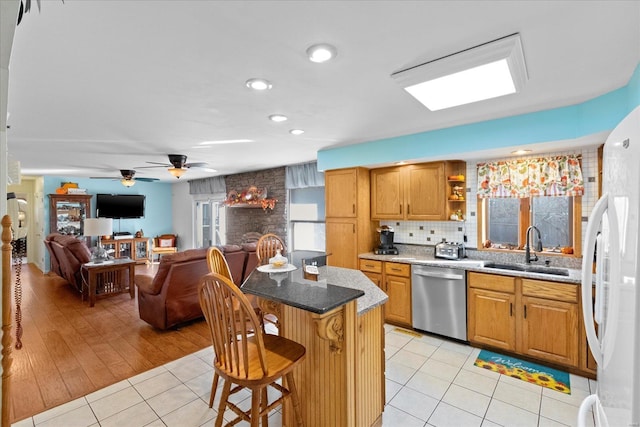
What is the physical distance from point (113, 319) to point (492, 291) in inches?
184

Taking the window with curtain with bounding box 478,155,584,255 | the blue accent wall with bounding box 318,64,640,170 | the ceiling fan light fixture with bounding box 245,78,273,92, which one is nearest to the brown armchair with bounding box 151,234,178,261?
the blue accent wall with bounding box 318,64,640,170

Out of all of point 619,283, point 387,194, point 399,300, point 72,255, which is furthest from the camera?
point 72,255

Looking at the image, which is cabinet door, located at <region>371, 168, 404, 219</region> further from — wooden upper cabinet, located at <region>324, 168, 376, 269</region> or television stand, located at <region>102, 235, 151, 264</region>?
television stand, located at <region>102, 235, 151, 264</region>

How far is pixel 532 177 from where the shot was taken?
10.6 ft

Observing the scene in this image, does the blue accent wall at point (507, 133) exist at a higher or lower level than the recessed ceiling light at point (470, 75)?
lower

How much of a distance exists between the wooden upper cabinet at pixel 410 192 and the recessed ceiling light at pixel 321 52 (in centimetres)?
236

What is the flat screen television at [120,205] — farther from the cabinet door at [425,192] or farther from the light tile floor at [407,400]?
the cabinet door at [425,192]

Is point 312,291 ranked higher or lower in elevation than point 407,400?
higher

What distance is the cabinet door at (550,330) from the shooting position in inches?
103

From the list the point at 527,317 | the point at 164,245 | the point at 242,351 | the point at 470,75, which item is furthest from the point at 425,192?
the point at 164,245

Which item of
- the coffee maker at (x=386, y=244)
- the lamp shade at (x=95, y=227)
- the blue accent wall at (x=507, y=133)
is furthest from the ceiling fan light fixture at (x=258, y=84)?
the lamp shade at (x=95, y=227)

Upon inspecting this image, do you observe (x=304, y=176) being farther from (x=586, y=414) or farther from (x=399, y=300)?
(x=586, y=414)

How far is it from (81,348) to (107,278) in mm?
2175

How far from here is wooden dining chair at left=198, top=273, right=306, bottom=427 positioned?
1.49 m
